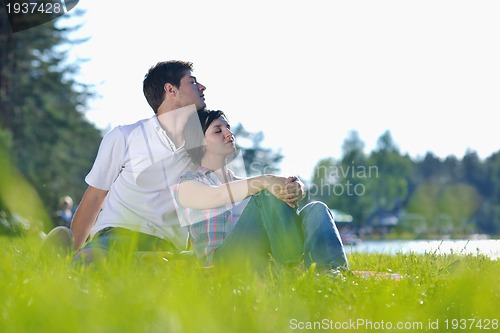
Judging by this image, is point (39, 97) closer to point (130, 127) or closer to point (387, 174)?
point (130, 127)

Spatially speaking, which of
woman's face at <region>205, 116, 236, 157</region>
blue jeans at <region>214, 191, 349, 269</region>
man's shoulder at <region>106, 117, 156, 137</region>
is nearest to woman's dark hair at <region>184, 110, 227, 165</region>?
woman's face at <region>205, 116, 236, 157</region>

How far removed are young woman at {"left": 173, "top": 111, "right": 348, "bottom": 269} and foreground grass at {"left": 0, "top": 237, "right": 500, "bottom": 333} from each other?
0.19 meters

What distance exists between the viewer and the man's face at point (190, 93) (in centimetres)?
466

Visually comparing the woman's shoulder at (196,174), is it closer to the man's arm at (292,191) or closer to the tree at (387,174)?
the man's arm at (292,191)

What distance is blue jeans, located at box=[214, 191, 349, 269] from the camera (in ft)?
12.5

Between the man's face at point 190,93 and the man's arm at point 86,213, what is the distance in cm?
79

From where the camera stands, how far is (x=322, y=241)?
12.5ft

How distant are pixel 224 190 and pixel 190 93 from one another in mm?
925

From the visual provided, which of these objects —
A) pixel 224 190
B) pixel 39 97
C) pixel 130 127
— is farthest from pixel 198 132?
pixel 39 97

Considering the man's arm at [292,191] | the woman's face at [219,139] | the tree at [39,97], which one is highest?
the tree at [39,97]

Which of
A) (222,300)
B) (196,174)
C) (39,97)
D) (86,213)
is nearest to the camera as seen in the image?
(222,300)

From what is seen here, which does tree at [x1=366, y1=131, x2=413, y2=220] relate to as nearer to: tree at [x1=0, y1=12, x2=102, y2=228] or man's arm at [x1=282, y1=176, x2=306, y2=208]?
tree at [x1=0, y1=12, x2=102, y2=228]

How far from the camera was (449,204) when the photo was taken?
3401 inches

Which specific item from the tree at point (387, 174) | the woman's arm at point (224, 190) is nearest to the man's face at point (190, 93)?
the woman's arm at point (224, 190)
